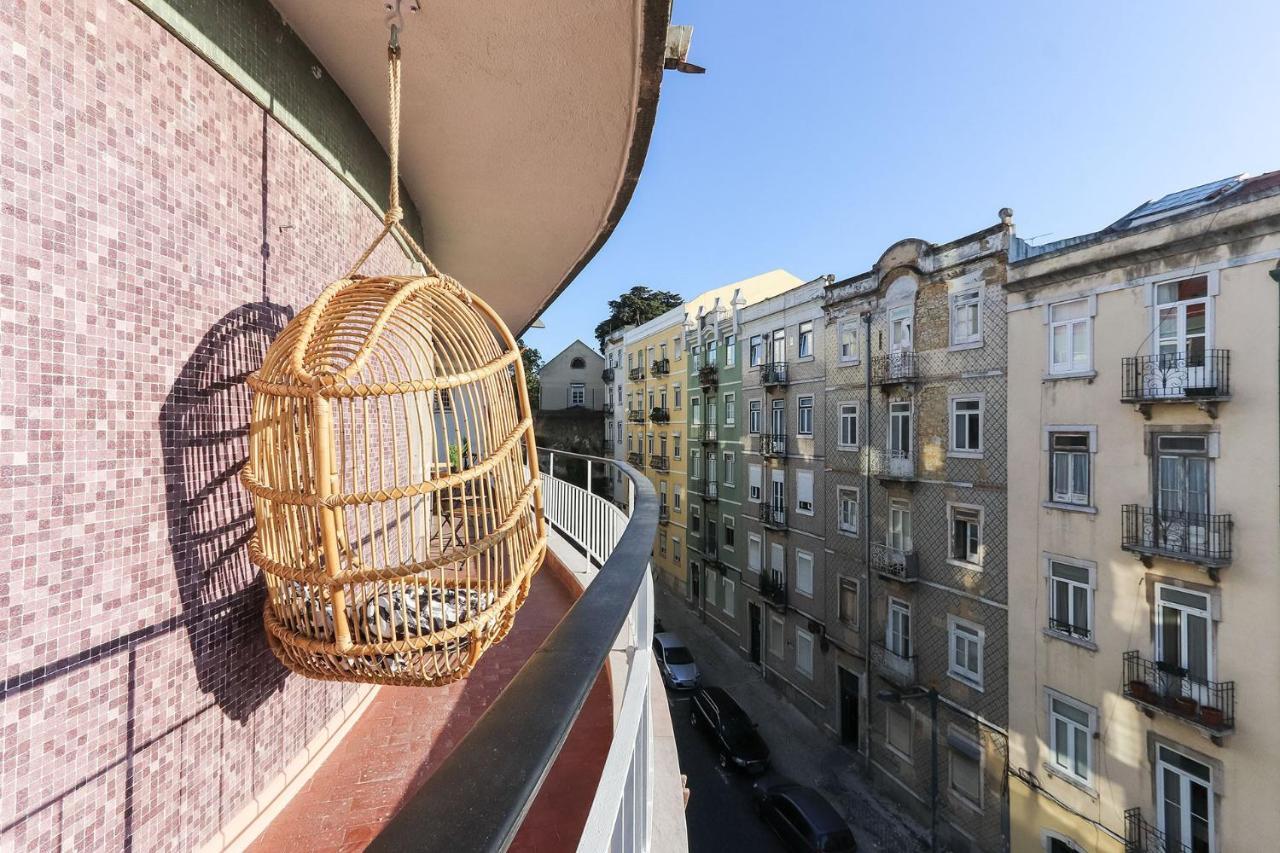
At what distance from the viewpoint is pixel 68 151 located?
1302 mm

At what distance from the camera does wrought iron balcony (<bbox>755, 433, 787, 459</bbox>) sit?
1673 cm

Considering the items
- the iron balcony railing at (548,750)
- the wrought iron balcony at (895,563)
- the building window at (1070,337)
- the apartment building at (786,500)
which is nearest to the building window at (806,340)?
the apartment building at (786,500)

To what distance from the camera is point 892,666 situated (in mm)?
12555

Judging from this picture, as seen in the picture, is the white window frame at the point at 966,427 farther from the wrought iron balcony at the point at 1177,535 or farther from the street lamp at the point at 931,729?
the street lamp at the point at 931,729

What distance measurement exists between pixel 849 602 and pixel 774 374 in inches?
251

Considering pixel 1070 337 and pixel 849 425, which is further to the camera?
pixel 849 425

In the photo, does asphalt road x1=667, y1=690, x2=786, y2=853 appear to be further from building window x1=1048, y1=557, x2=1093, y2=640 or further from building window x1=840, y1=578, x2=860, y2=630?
building window x1=1048, y1=557, x2=1093, y2=640

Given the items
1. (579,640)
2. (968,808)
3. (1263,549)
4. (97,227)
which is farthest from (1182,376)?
(97,227)

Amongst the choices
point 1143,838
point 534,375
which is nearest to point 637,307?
point 534,375

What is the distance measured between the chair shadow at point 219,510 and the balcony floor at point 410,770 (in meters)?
0.51

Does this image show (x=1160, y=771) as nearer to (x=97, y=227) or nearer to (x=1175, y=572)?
(x=1175, y=572)

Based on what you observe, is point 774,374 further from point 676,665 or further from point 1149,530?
point 1149,530

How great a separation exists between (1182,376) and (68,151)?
11.3 m

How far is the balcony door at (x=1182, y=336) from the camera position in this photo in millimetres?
8242
